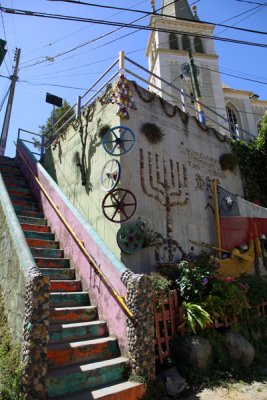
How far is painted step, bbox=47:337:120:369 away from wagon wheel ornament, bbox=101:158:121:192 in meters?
3.80

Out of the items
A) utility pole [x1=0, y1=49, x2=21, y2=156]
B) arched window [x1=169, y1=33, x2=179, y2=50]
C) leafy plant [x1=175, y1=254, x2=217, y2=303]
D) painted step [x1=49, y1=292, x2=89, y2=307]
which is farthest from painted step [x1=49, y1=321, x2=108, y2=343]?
arched window [x1=169, y1=33, x2=179, y2=50]

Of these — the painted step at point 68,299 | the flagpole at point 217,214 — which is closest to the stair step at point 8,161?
the flagpole at point 217,214

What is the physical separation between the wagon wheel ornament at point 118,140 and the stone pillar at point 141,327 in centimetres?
388

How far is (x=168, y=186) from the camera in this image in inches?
354

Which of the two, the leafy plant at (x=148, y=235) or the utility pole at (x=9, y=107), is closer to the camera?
the leafy plant at (x=148, y=235)

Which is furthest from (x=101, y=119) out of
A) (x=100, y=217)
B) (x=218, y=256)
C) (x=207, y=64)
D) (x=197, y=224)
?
(x=207, y=64)

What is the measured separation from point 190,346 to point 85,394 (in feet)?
6.98

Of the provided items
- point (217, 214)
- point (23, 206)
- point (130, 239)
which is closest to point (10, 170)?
point (23, 206)

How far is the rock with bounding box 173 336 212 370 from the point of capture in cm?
536

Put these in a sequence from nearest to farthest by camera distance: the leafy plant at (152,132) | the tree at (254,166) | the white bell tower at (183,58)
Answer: the leafy plant at (152,132)
the tree at (254,166)
the white bell tower at (183,58)

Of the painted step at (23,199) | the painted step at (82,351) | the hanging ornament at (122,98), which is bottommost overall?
the painted step at (82,351)

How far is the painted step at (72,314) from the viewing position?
205 inches

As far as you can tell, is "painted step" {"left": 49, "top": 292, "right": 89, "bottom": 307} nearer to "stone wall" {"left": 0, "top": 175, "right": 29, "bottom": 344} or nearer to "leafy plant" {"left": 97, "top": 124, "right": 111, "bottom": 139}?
"stone wall" {"left": 0, "top": 175, "right": 29, "bottom": 344}

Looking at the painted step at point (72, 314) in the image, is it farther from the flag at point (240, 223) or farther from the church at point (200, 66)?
the church at point (200, 66)
